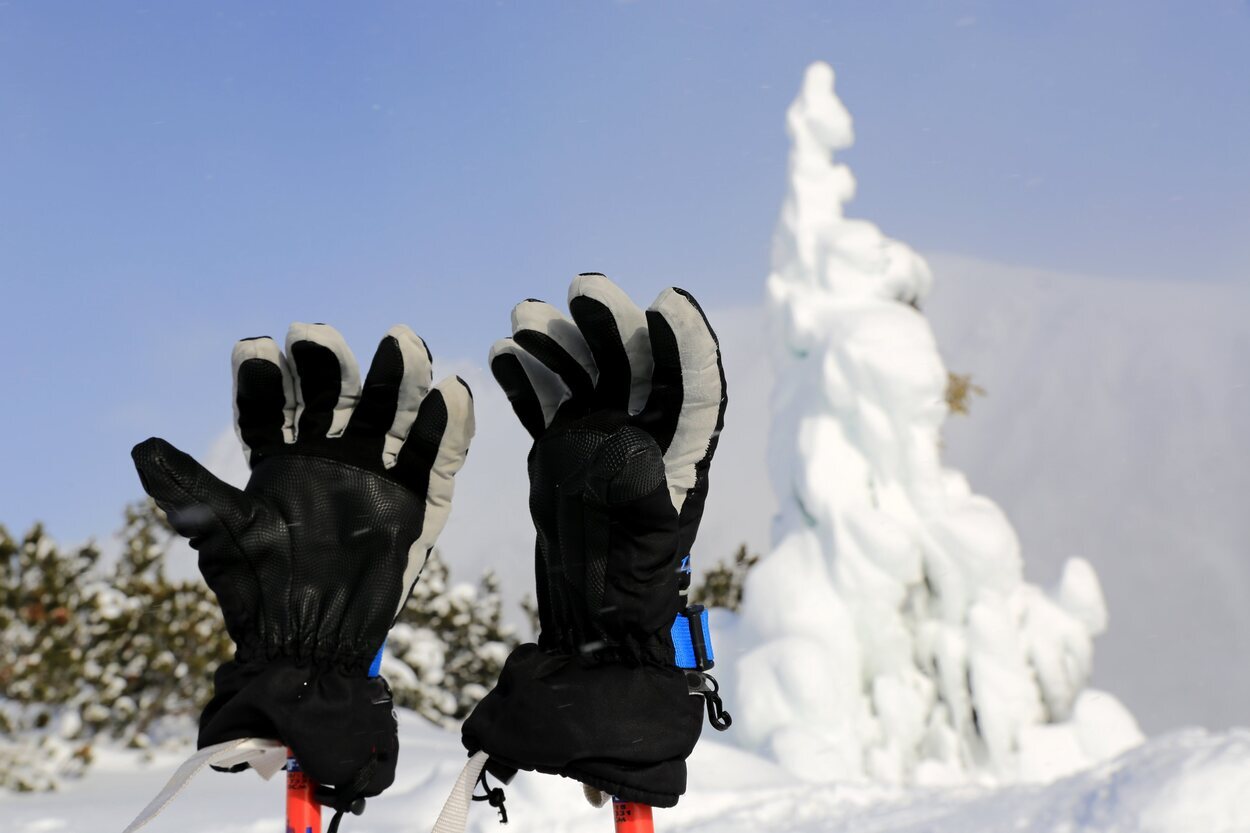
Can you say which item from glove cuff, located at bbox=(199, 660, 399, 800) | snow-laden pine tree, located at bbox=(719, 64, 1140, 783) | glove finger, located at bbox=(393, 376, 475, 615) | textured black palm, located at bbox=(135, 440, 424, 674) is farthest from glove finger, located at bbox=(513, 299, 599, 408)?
snow-laden pine tree, located at bbox=(719, 64, 1140, 783)

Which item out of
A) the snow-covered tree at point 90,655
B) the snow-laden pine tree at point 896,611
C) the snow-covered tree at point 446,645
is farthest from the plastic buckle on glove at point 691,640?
the snow-covered tree at point 446,645

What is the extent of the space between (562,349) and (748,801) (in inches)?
205

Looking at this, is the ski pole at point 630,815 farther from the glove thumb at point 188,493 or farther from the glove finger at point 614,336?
the glove thumb at point 188,493

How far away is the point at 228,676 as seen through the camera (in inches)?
Result: 101

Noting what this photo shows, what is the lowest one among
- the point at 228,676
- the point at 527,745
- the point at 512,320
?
the point at 527,745

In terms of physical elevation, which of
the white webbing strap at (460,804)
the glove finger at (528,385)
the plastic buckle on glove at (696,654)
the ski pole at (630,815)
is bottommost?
the ski pole at (630,815)

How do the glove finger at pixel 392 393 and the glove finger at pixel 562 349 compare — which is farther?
the glove finger at pixel 392 393

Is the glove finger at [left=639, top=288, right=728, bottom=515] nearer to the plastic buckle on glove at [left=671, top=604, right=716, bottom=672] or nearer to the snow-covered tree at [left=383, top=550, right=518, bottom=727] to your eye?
the plastic buckle on glove at [left=671, top=604, right=716, bottom=672]

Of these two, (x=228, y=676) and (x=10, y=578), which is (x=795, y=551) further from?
(x=228, y=676)

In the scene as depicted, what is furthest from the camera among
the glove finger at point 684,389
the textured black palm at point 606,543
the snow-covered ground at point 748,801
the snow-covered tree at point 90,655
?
the snow-covered tree at point 90,655

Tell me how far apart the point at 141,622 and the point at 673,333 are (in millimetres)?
7463

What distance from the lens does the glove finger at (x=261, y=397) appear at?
2738 mm

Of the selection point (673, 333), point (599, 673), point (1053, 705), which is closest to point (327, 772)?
point (599, 673)

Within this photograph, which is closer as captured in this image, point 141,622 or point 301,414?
point 301,414
